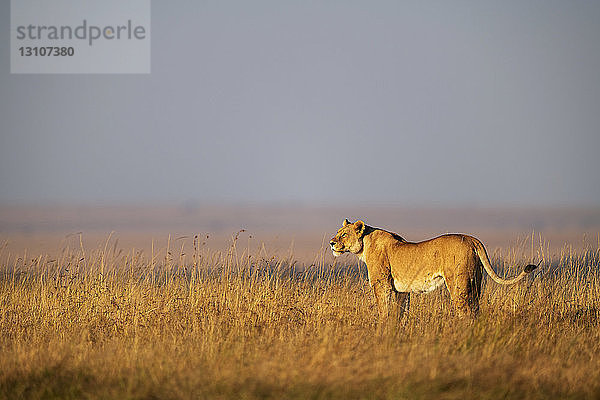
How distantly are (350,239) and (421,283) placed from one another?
5.34 ft

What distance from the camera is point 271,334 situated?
33.1 ft

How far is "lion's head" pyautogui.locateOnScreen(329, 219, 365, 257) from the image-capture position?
12625mm

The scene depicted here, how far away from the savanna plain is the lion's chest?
0.35m

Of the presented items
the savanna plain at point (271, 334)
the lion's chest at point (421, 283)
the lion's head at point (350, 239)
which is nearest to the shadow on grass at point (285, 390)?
the savanna plain at point (271, 334)

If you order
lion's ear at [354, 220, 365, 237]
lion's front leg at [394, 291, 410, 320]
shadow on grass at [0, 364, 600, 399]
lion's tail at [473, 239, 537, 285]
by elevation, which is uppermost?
lion's ear at [354, 220, 365, 237]

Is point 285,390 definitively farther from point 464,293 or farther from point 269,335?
point 464,293

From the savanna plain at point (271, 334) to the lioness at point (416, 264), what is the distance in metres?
0.37

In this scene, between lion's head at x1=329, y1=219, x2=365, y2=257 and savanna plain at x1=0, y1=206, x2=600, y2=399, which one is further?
lion's head at x1=329, y1=219, x2=365, y2=257

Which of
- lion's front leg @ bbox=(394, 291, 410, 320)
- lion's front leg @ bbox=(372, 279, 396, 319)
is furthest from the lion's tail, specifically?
lion's front leg @ bbox=(372, 279, 396, 319)

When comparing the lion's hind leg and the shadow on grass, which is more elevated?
the lion's hind leg

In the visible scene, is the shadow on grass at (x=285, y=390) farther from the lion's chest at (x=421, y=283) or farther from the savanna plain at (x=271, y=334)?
the lion's chest at (x=421, y=283)

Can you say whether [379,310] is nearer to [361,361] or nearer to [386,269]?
[386,269]

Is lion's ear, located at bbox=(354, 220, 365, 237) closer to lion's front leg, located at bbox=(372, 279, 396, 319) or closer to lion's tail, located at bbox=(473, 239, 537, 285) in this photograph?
lion's front leg, located at bbox=(372, 279, 396, 319)

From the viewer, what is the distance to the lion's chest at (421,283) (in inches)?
451
